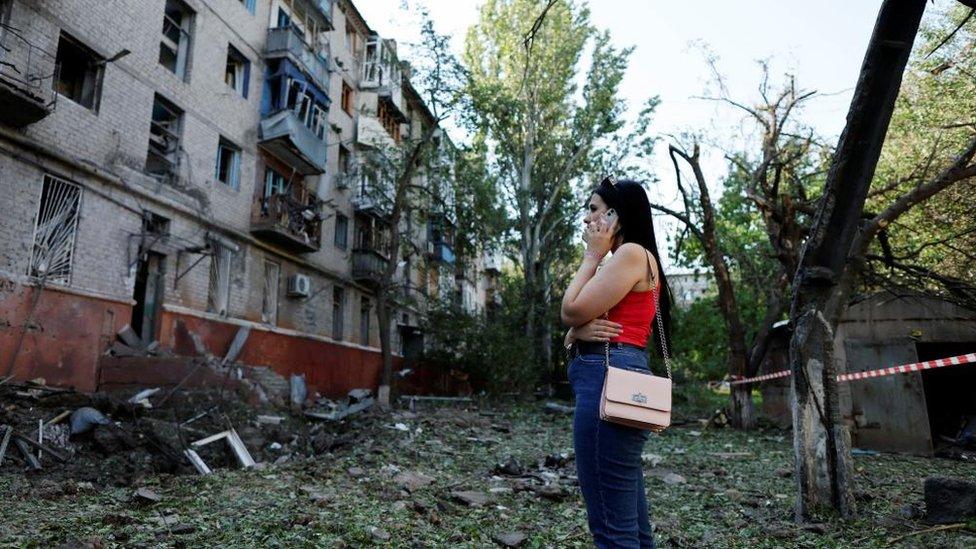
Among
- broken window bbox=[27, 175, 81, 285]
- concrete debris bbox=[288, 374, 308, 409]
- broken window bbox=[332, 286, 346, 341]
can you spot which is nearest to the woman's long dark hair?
broken window bbox=[27, 175, 81, 285]

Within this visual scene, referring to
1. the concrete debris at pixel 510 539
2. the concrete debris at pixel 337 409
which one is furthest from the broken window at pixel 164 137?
the concrete debris at pixel 510 539

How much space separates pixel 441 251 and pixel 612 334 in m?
25.3

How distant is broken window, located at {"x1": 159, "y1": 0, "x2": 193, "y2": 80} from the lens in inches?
568

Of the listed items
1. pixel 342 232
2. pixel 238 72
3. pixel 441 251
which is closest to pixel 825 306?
pixel 238 72

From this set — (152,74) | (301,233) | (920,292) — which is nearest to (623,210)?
(920,292)

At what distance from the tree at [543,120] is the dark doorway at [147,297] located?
41.2 feet

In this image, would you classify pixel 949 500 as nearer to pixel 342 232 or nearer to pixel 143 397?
pixel 143 397

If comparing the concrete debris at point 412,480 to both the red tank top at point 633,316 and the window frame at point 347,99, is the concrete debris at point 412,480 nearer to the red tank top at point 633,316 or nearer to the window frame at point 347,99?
the red tank top at point 633,316

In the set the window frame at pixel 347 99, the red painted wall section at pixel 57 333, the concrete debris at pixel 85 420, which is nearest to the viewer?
the concrete debris at pixel 85 420

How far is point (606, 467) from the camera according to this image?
82.3 inches

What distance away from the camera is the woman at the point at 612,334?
2.09m

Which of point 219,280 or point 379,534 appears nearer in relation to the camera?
point 379,534

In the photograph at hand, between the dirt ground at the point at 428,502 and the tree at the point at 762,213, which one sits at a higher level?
the tree at the point at 762,213

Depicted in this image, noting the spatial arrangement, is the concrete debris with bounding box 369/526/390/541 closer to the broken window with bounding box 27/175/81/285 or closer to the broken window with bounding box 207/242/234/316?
the broken window with bounding box 27/175/81/285
